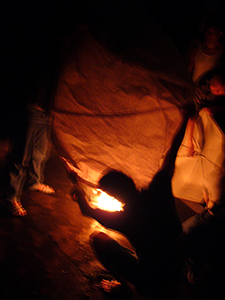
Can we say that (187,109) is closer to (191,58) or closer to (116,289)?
(191,58)

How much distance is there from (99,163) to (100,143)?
0.15 metres

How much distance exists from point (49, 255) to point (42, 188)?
46.8 inches

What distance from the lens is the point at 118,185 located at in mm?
Answer: 1242

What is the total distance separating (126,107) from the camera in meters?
1.11

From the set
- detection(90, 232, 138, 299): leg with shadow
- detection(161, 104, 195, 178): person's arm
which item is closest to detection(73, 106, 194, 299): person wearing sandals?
detection(90, 232, 138, 299): leg with shadow

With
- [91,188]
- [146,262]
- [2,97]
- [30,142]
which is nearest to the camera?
[91,188]

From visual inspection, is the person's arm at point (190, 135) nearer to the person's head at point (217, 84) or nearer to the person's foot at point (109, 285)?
the person's head at point (217, 84)

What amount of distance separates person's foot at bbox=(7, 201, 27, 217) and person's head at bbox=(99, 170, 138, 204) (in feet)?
5.36

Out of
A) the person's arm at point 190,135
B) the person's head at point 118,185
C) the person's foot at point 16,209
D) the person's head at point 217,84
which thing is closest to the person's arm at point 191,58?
the person's head at point 217,84

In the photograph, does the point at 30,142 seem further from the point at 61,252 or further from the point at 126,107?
the point at 126,107

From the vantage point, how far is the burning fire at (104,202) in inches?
58.8

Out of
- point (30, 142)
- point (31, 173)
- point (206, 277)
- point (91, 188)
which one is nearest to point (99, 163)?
point (91, 188)

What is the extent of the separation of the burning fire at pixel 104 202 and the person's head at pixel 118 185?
0.17 m

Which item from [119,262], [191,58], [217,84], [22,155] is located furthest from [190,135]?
[22,155]
